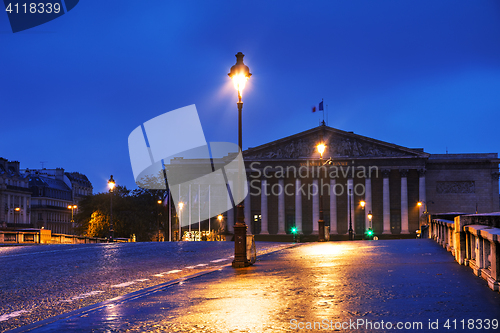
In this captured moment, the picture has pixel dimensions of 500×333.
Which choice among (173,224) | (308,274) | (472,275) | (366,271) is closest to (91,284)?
(308,274)

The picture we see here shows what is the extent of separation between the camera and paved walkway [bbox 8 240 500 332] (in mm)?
7061

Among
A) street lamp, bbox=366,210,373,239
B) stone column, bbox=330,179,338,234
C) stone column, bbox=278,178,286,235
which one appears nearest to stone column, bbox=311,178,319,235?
stone column, bbox=330,179,338,234

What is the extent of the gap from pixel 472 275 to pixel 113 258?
13.0 meters

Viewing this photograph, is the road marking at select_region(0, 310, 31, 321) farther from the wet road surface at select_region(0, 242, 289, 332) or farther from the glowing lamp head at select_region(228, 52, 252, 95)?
the glowing lamp head at select_region(228, 52, 252, 95)

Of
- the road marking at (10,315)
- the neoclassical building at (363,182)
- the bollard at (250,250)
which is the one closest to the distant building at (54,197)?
the neoclassical building at (363,182)

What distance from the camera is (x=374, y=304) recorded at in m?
8.39

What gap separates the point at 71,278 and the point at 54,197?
109 m

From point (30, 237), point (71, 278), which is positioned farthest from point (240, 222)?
point (30, 237)

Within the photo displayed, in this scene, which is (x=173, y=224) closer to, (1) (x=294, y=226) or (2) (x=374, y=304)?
(1) (x=294, y=226)

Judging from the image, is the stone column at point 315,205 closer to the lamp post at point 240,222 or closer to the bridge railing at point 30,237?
the bridge railing at point 30,237

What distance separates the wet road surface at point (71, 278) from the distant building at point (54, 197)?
9092 cm

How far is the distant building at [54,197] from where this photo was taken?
11256cm

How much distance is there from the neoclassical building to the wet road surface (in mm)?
66093

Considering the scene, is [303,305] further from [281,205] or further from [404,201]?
[281,205]
